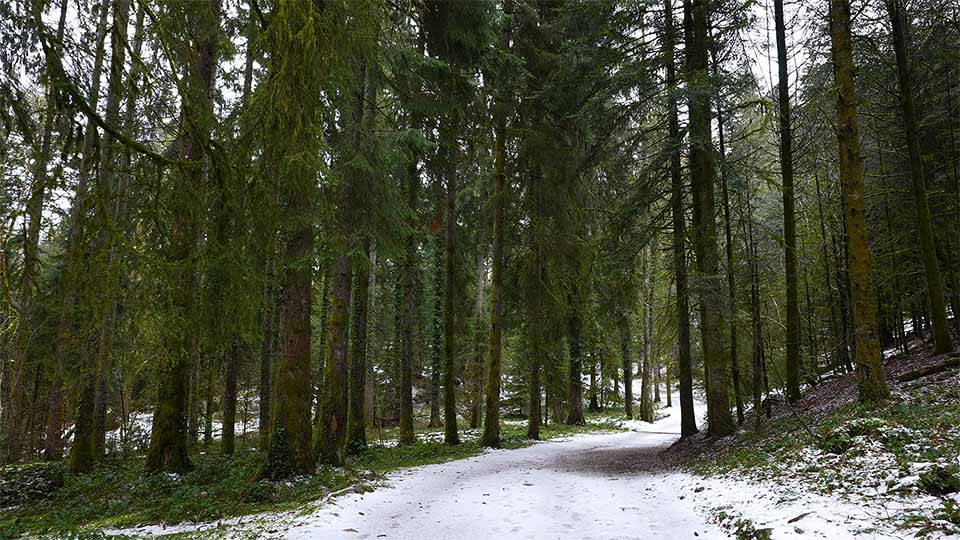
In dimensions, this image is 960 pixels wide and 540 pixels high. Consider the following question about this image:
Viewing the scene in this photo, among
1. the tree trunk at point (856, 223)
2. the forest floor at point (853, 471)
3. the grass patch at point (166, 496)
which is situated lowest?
the grass patch at point (166, 496)

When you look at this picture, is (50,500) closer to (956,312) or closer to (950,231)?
(956,312)

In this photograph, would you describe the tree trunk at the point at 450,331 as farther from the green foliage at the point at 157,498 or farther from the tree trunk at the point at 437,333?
the tree trunk at the point at 437,333

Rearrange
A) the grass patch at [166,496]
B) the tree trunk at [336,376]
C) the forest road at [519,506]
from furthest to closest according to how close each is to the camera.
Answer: the tree trunk at [336,376], the grass patch at [166,496], the forest road at [519,506]

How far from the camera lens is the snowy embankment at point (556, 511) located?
203 inches

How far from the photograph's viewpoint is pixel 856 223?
7.91 metres

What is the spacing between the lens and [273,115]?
4.14 metres

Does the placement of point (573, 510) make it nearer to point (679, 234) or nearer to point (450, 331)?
point (679, 234)

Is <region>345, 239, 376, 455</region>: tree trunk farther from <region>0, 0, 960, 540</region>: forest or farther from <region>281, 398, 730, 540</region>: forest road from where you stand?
<region>281, 398, 730, 540</region>: forest road

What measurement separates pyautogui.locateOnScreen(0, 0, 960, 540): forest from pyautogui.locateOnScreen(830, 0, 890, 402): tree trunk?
0.06m

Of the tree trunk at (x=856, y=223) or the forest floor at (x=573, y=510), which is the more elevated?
the tree trunk at (x=856, y=223)

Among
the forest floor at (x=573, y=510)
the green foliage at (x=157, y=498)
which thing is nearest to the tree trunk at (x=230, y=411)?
the green foliage at (x=157, y=498)

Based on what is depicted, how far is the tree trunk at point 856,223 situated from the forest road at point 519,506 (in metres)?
3.26

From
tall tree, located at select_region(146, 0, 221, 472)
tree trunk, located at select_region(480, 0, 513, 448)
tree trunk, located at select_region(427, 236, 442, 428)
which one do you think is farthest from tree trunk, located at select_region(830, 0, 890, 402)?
tree trunk, located at select_region(427, 236, 442, 428)

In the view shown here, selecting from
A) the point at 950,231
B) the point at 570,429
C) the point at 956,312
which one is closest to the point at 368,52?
the point at 956,312
